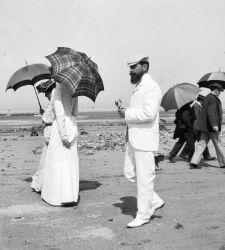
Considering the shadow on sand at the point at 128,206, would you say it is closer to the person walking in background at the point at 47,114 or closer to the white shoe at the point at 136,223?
the white shoe at the point at 136,223

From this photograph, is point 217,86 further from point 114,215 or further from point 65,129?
point 114,215

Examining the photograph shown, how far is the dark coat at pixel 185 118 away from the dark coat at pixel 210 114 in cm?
108

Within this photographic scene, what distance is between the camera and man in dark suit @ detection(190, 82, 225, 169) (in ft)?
32.5

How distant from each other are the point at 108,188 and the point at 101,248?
3.29 m

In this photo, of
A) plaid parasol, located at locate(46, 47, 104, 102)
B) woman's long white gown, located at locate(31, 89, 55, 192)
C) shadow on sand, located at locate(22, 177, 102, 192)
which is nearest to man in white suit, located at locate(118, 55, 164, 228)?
plaid parasol, located at locate(46, 47, 104, 102)

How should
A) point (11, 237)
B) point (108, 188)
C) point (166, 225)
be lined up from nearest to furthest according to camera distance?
point (11, 237)
point (166, 225)
point (108, 188)

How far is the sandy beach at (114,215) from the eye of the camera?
4.89 m

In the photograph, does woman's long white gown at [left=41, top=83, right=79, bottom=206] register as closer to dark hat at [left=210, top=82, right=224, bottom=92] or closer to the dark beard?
the dark beard

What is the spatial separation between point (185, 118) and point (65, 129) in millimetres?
5279

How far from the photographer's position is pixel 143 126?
5320 millimetres

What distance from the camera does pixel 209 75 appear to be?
10.3 m

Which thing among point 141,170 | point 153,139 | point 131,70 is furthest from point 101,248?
point 131,70

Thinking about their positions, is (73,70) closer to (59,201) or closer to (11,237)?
(59,201)

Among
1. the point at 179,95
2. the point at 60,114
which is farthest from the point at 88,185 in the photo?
the point at 179,95
